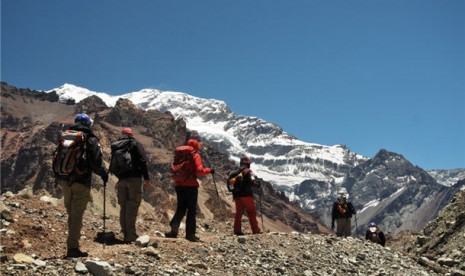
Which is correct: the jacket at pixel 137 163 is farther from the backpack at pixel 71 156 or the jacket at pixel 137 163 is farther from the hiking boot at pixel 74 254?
the hiking boot at pixel 74 254

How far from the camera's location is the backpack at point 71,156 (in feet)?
36.8

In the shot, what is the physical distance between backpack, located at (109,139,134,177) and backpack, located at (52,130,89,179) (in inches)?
88.2

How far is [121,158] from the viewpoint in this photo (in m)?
13.7

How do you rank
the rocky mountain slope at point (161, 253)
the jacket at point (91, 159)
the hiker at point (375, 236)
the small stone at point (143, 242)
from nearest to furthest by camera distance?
the rocky mountain slope at point (161, 253) → the jacket at point (91, 159) → the small stone at point (143, 242) → the hiker at point (375, 236)

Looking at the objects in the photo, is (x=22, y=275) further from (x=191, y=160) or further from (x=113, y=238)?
(x=191, y=160)

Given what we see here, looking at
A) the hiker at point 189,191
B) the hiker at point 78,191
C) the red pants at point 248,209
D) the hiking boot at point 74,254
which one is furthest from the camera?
the red pants at point 248,209

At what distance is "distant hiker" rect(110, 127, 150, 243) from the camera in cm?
1366

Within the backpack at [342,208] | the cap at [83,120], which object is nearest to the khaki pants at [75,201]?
the cap at [83,120]

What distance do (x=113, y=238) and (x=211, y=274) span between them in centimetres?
328

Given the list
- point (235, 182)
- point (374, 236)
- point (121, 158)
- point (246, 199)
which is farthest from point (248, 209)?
point (374, 236)

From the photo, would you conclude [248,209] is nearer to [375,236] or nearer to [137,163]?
[137,163]

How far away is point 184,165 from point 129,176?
5.89 feet

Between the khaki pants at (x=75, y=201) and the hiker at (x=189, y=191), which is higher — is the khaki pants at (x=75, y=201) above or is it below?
below

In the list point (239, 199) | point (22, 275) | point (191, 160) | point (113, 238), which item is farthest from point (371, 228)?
point (22, 275)
